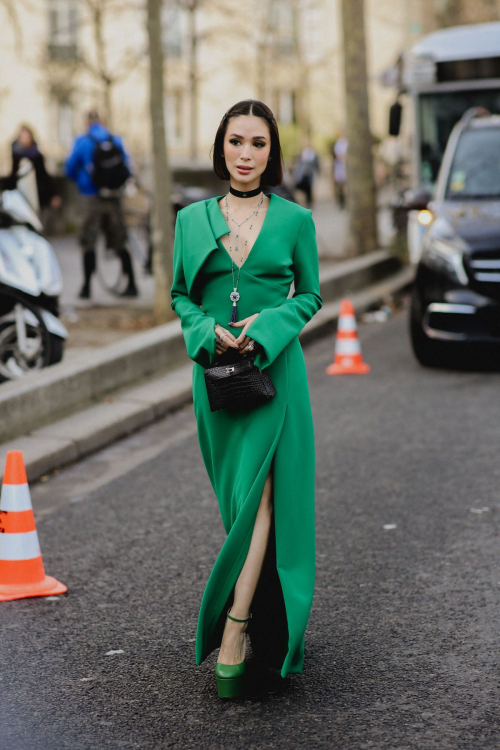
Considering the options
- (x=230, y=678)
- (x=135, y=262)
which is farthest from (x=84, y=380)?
(x=135, y=262)

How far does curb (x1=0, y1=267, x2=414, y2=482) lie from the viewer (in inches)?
263

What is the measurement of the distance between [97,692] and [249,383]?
1.15 m

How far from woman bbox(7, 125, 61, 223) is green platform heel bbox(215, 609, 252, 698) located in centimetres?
1041

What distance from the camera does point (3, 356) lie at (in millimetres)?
7930

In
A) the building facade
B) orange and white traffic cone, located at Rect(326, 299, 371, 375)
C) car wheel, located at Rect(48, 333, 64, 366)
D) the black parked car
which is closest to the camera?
car wheel, located at Rect(48, 333, 64, 366)

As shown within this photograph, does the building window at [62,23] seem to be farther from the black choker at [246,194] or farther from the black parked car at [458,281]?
the black choker at [246,194]

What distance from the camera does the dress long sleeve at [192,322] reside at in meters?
3.47

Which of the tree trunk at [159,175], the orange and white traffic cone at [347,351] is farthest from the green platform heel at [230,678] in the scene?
the tree trunk at [159,175]

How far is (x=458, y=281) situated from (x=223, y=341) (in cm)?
608

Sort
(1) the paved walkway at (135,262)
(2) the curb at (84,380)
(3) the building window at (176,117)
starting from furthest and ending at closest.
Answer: (3) the building window at (176,117)
(1) the paved walkway at (135,262)
(2) the curb at (84,380)

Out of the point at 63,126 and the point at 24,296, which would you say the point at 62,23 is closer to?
the point at 63,126

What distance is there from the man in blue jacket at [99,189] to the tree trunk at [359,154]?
482cm

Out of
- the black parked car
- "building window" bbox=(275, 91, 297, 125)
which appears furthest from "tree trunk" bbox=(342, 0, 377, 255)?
"building window" bbox=(275, 91, 297, 125)

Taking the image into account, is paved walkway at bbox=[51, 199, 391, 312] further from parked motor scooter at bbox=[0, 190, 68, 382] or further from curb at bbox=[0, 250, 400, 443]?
parked motor scooter at bbox=[0, 190, 68, 382]
